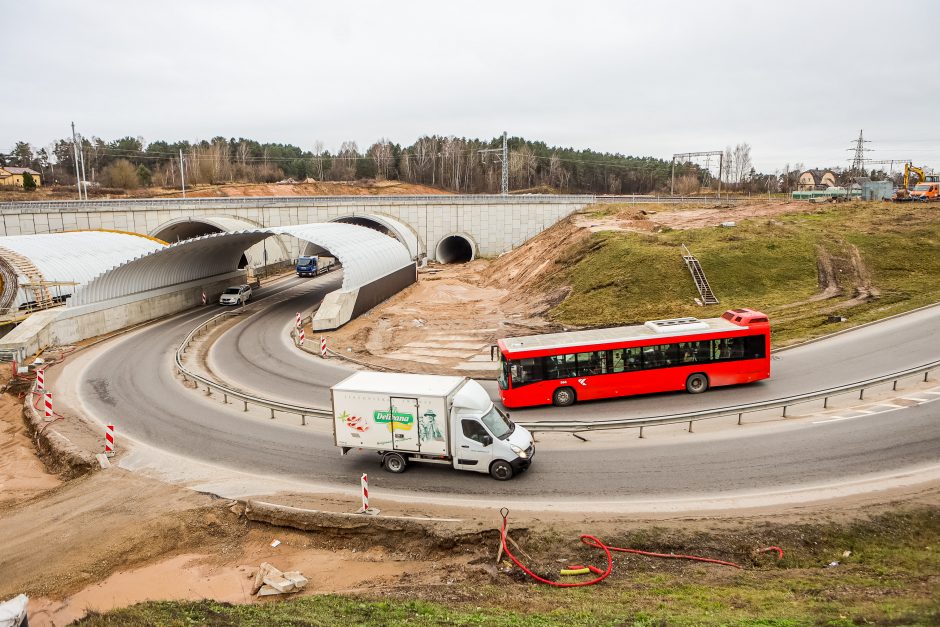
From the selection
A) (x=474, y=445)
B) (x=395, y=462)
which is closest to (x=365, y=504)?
(x=395, y=462)

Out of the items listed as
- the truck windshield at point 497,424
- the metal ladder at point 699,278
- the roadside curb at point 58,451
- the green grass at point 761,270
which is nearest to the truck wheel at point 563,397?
the truck windshield at point 497,424

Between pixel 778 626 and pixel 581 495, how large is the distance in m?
7.05

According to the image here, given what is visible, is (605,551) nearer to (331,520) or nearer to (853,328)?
(331,520)

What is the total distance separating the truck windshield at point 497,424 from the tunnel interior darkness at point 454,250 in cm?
5881

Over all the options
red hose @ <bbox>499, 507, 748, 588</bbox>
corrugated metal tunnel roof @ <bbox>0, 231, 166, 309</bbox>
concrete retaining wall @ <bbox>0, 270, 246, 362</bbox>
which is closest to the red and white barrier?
red hose @ <bbox>499, 507, 748, 588</bbox>

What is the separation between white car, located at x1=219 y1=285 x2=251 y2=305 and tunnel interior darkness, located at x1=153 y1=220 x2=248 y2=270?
1711 cm

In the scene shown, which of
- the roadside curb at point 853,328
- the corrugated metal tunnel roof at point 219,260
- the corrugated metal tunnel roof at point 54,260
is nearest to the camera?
the roadside curb at point 853,328

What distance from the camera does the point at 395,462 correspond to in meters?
17.5

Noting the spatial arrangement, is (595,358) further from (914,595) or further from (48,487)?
(48,487)

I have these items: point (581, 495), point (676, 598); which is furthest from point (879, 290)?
point (676, 598)

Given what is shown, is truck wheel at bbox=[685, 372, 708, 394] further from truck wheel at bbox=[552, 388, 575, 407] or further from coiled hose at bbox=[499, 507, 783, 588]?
coiled hose at bbox=[499, 507, 783, 588]

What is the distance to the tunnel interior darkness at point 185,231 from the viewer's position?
67.6m

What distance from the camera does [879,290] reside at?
37312mm

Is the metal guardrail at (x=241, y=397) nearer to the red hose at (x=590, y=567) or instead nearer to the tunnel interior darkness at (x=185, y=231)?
the red hose at (x=590, y=567)
